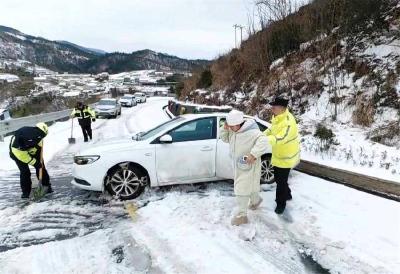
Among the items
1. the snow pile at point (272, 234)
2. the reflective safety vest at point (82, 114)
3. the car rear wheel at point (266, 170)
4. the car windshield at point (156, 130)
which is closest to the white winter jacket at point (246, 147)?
the snow pile at point (272, 234)

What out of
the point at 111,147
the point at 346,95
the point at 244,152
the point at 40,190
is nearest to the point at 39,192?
the point at 40,190

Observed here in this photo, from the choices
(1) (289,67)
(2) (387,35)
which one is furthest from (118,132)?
(2) (387,35)

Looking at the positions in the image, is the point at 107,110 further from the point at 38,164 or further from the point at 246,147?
the point at 246,147

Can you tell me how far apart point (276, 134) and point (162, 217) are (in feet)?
6.93

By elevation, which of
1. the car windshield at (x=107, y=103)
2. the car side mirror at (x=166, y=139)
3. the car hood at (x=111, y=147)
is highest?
the car side mirror at (x=166, y=139)

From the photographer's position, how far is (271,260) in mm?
4922

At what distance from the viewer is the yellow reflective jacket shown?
5945mm

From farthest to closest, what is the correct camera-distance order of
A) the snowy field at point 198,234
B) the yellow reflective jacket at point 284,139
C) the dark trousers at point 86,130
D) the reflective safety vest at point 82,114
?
the dark trousers at point 86,130, the reflective safety vest at point 82,114, the yellow reflective jacket at point 284,139, the snowy field at point 198,234

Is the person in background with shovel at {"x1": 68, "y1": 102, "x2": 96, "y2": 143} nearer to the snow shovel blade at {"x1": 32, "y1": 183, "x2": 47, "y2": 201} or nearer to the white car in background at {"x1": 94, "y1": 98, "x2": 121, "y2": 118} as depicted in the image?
the snow shovel blade at {"x1": 32, "y1": 183, "x2": 47, "y2": 201}

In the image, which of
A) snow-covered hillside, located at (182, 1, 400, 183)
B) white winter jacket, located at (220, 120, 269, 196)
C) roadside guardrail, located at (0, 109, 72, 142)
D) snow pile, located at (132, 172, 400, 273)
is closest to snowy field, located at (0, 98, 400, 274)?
snow pile, located at (132, 172, 400, 273)

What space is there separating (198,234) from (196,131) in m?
2.53

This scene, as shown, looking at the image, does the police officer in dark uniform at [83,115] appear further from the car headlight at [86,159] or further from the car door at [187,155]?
the car door at [187,155]

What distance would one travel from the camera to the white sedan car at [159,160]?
7.20 meters

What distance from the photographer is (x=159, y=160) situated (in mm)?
7355
